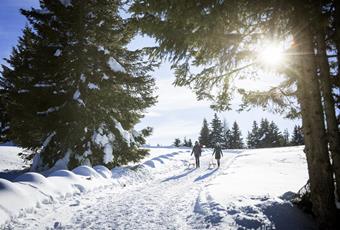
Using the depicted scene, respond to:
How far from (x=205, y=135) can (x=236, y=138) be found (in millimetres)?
11089

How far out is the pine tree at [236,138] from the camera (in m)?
84.7

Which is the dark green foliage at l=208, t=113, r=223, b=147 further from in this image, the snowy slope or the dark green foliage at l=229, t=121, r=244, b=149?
the snowy slope

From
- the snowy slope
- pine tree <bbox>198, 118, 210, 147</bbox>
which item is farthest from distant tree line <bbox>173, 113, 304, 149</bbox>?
the snowy slope

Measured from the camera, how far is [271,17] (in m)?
6.37

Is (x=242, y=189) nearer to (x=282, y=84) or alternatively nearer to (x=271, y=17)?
(x=282, y=84)

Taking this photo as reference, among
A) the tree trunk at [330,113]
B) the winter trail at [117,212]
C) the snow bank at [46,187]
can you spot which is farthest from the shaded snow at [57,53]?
the tree trunk at [330,113]

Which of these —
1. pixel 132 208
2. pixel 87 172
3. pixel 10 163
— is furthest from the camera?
pixel 10 163

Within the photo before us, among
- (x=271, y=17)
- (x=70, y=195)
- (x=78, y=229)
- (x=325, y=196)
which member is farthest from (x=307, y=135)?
(x=70, y=195)

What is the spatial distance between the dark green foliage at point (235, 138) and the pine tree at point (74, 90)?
7153 cm

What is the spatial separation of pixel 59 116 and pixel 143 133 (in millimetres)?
5439

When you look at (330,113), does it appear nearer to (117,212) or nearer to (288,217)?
(288,217)

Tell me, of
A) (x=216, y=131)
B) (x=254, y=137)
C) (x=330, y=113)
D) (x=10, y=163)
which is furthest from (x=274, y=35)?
(x=254, y=137)

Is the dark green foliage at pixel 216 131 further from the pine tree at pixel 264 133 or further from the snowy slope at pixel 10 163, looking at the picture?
the snowy slope at pixel 10 163

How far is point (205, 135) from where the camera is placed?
80.4m
